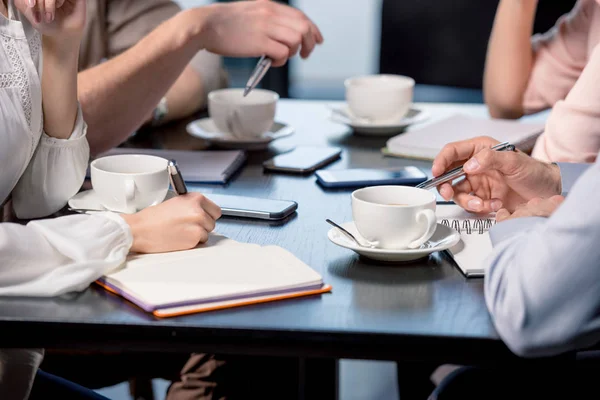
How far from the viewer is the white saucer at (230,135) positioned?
1.47 meters

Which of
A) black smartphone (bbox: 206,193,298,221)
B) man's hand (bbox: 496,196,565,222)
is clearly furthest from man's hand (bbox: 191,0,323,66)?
man's hand (bbox: 496,196,565,222)

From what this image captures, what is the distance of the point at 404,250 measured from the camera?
34.4 inches

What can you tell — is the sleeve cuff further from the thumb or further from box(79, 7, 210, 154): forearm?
the thumb

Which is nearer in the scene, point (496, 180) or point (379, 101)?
point (496, 180)

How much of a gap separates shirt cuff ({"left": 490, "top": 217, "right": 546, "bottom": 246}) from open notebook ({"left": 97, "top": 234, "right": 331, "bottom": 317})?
19 centimetres

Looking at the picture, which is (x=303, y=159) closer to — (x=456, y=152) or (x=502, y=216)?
(x=456, y=152)

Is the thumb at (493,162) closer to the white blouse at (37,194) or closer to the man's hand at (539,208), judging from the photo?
the man's hand at (539,208)

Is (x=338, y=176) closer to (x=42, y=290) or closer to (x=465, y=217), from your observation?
(x=465, y=217)

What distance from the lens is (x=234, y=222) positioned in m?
1.04

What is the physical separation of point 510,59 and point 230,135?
66 cm

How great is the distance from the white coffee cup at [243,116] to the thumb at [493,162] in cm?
54

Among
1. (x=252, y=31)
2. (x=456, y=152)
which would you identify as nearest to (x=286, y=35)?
(x=252, y=31)

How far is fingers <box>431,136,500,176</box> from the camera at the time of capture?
1.10m

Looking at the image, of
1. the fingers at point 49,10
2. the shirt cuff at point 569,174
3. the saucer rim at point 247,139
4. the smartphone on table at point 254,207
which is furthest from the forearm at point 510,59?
the fingers at point 49,10
